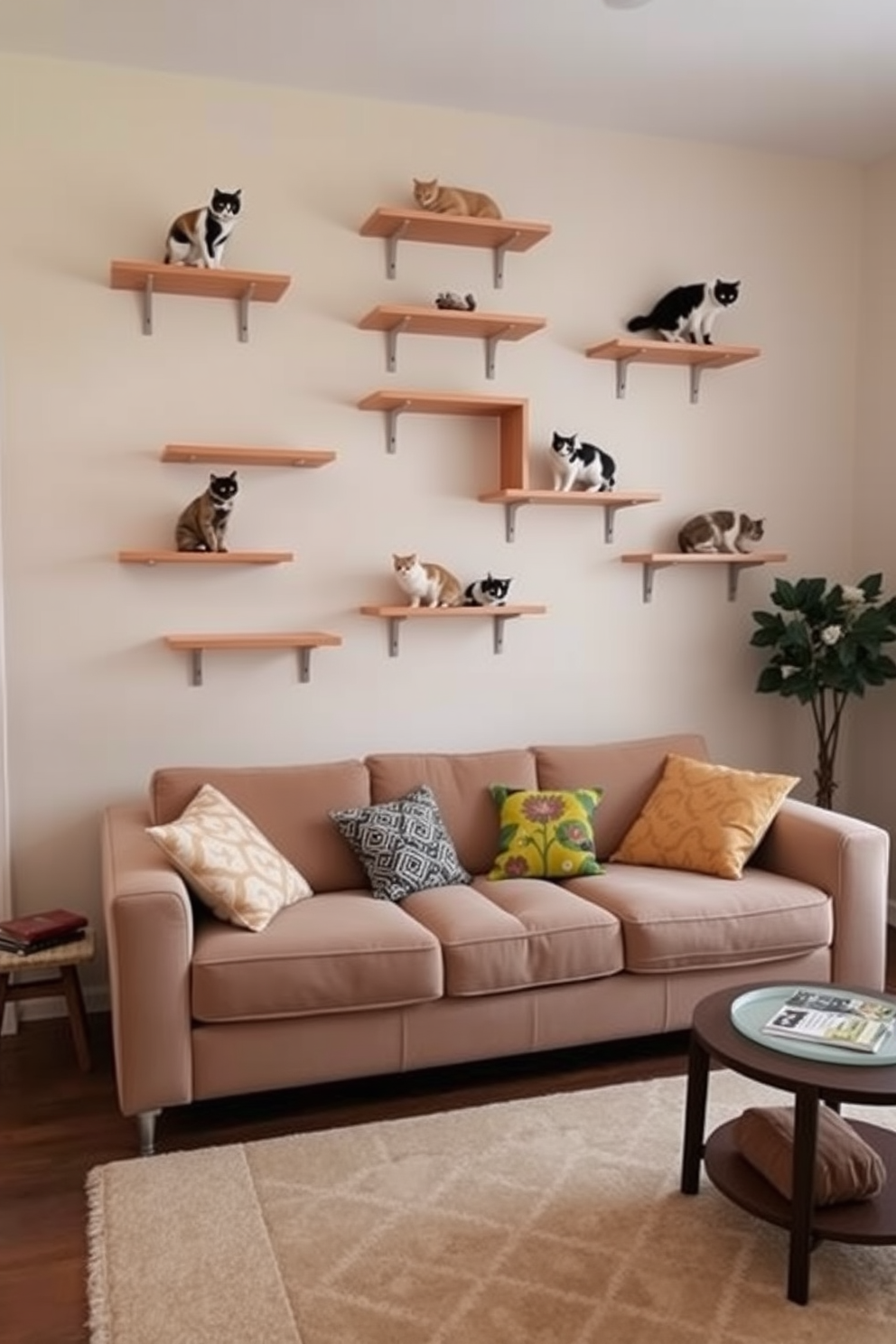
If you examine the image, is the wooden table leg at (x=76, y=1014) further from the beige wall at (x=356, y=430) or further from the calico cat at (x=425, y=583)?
the calico cat at (x=425, y=583)

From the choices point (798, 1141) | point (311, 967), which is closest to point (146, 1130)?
point (311, 967)

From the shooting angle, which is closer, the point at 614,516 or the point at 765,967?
the point at 765,967

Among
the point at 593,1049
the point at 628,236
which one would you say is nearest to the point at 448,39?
the point at 628,236

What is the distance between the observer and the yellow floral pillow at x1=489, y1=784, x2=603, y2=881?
3.42m

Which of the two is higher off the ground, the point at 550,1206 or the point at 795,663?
the point at 795,663

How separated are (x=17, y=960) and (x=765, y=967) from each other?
2071 mm

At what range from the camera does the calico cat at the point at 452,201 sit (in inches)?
143

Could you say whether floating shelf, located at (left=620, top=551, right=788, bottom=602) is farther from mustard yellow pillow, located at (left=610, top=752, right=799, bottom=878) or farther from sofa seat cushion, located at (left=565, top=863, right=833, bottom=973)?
sofa seat cushion, located at (left=565, top=863, right=833, bottom=973)

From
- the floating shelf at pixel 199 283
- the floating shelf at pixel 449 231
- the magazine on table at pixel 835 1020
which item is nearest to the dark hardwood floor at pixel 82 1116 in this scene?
the magazine on table at pixel 835 1020

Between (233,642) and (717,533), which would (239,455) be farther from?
(717,533)

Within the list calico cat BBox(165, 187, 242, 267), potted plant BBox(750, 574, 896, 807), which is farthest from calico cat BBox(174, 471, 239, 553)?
potted plant BBox(750, 574, 896, 807)

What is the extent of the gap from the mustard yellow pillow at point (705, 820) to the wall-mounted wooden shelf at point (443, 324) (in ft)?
5.09

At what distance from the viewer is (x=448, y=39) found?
3.30 meters

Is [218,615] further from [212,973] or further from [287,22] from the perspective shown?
[287,22]
